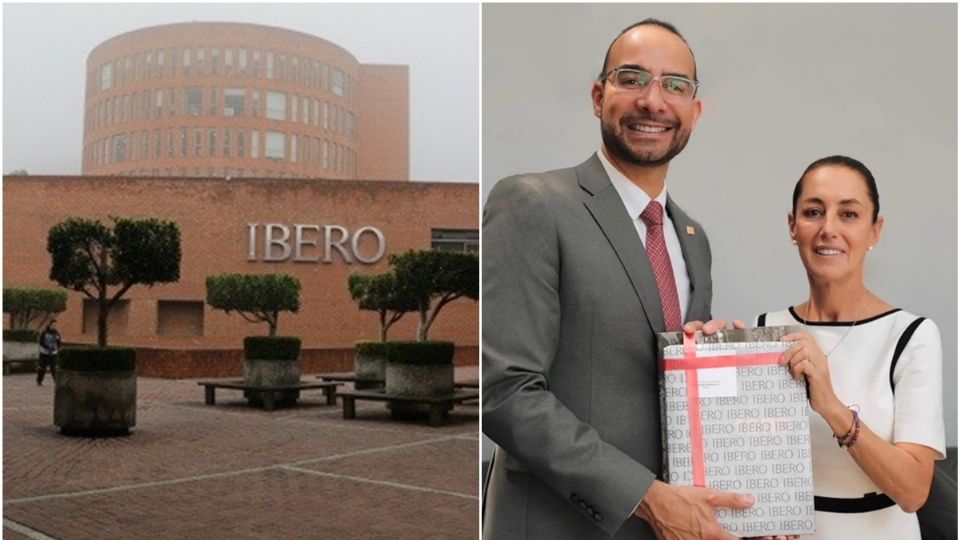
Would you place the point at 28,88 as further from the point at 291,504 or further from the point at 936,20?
the point at 936,20

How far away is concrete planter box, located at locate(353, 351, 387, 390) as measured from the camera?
3.92 m

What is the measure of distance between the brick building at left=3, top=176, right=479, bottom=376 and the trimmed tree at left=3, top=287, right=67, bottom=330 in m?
0.06

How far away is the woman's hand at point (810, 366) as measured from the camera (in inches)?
72.3

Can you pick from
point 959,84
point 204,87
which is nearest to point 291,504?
point 204,87

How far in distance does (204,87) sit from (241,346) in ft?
3.85

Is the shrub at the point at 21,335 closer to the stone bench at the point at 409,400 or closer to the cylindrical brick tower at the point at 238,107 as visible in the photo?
the cylindrical brick tower at the point at 238,107

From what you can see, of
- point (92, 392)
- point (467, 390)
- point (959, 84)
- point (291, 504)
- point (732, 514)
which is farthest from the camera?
point (291, 504)

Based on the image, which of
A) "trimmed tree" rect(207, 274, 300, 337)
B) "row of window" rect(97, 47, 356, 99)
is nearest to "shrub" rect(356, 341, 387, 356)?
"trimmed tree" rect(207, 274, 300, 337)

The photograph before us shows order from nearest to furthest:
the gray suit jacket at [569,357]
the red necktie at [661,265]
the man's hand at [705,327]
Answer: the gray suit jacket at [569,357]
the man's hand at [705,327]
the red necktie at [661,265]

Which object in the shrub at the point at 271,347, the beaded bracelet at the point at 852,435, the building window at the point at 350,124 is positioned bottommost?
the beaded bracelet at the point at 852,435

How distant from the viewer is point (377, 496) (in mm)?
4105

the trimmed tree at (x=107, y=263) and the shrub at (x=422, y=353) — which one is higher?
the trimmed tree at (x=107, y=263)

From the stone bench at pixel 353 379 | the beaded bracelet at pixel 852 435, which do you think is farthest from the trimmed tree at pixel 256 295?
the beaded bracelet at pixel 852 435

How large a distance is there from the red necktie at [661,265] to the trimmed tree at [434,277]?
1.38m
